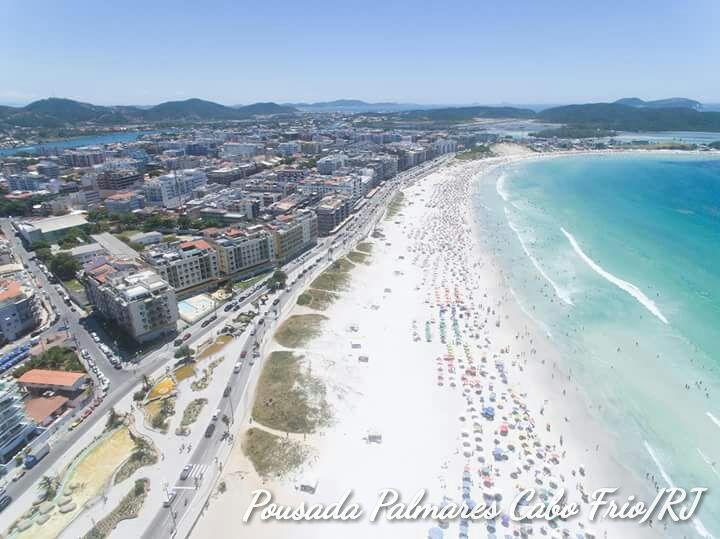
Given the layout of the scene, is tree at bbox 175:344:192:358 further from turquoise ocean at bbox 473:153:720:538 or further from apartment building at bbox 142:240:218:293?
turquoise ocean at bbox 473:153:720:538

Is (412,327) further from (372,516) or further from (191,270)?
(191,270)

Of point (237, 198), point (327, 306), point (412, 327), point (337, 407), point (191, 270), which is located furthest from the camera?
point (237, 198)

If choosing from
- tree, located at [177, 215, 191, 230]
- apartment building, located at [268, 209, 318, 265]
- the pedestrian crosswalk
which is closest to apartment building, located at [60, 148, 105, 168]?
tree, located at [177, 215, 191, 230]

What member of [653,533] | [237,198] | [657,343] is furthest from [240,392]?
[237,198]

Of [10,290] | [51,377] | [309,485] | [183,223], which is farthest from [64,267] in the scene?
[309,485]

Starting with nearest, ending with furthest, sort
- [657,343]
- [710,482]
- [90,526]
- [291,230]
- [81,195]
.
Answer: [90,526], [710,482], [657,343], [291,230], [81,195]

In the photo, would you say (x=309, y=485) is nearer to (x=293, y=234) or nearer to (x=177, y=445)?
(x=177, y=445)

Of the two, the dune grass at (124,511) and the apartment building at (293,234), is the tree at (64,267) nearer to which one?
the apartment building at (293,234)
